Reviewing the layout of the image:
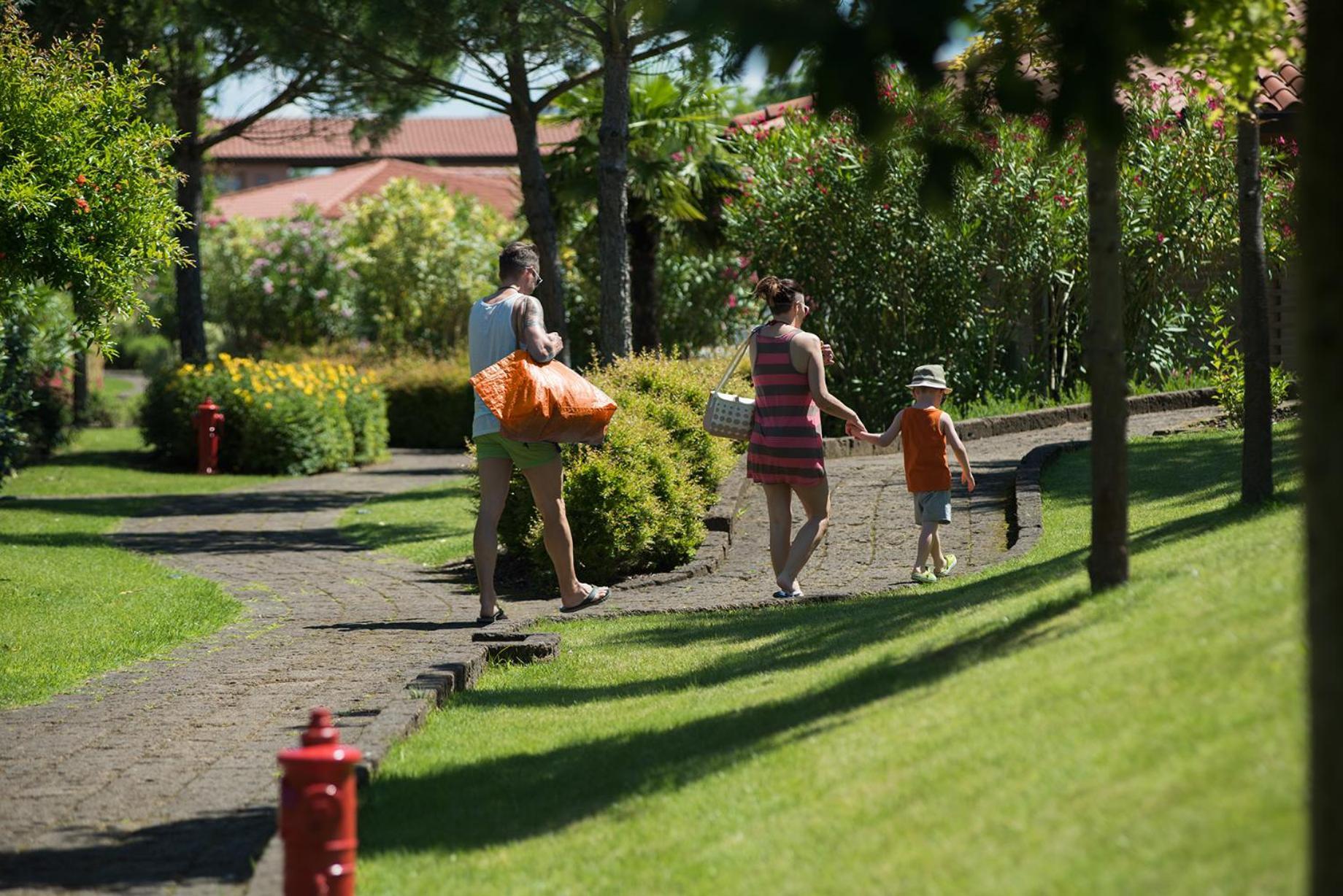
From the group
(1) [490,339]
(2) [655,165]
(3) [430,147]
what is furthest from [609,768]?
(3) [430,147]

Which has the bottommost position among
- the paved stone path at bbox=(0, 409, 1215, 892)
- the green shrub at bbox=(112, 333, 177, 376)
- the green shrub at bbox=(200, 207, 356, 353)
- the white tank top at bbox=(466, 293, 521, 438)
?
the paved stone path at bbox=(0, 409, 1215, 892)

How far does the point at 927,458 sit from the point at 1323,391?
6.03 metres

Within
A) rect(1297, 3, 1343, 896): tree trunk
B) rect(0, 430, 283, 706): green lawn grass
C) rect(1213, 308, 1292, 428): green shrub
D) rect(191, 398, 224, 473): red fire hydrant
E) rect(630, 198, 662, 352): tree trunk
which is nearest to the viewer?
rect(1297, 3, 1343, 896): tree trunk

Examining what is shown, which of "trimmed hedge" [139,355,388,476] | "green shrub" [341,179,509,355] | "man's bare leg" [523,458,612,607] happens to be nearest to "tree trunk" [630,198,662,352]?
"trimmed hedge" [139,355,388,476]

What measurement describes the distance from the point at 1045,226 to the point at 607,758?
1307 cm

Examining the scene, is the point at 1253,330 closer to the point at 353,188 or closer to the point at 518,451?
the point at 518,451

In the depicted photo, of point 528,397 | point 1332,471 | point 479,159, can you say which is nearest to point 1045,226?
point 528,397

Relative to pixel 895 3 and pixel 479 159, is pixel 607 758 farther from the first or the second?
pixel 479 159

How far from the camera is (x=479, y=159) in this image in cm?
8050

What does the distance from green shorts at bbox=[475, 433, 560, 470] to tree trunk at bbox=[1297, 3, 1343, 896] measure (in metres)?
5.89

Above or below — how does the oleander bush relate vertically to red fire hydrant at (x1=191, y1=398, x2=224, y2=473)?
above

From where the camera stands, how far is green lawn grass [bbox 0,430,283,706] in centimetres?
819

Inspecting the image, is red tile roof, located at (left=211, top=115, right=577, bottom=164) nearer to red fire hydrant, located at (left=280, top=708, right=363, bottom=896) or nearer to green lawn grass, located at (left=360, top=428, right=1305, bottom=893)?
green lawn grass, located at (left=360, top=428, right=1305, bottom=893)

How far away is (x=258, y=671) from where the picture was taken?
26.3 ft
